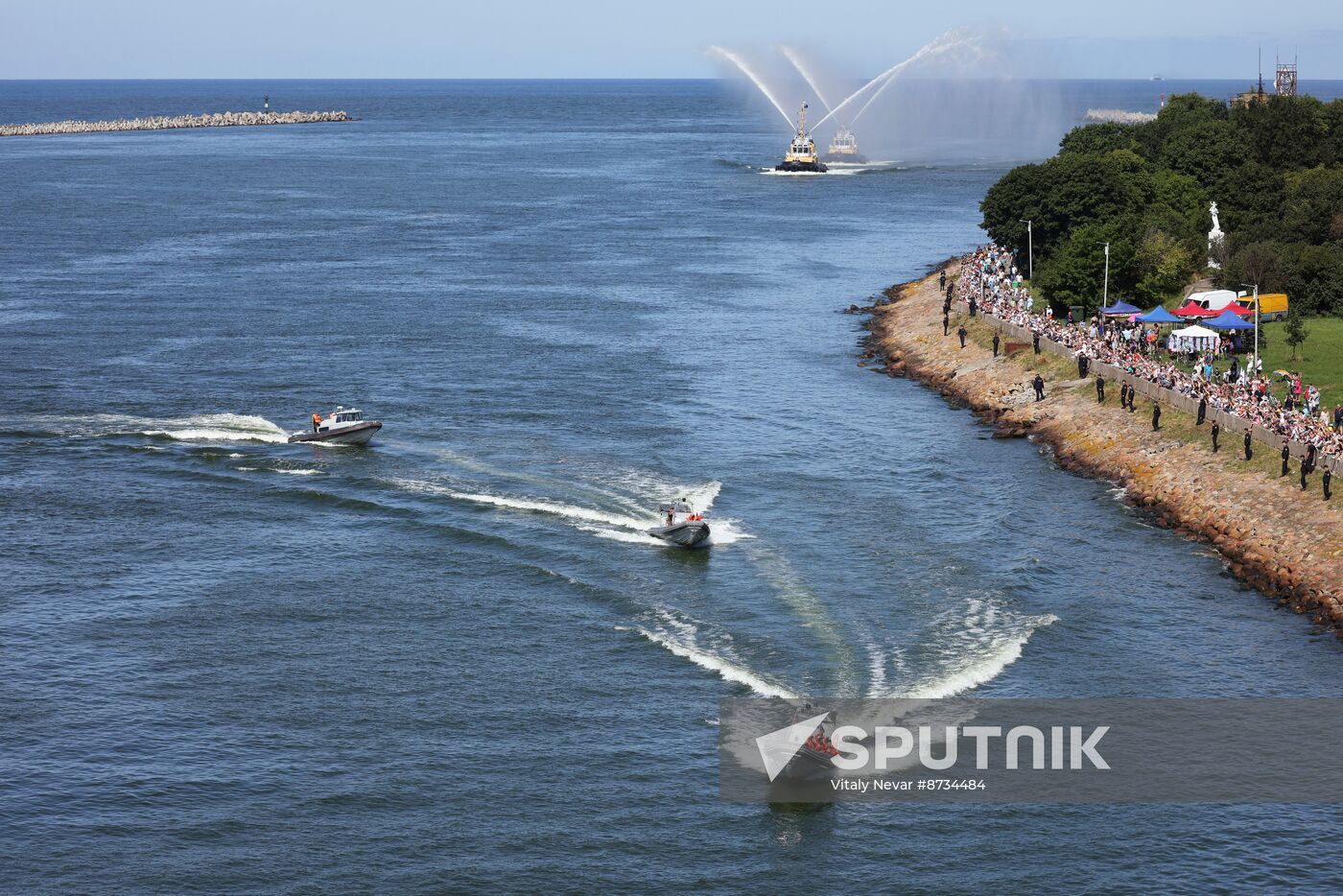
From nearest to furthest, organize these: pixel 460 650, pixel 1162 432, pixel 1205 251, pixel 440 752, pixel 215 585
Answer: pixel 440 752 < pixel 460 650 < pixel 215 585 < pixel 1162 432 < pixel 1205 251

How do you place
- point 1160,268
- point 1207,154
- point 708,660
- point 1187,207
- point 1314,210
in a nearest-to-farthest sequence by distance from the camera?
point 708,660 → point 1160,268 → point 1314,210 → point 1187,207 → point 1207,154

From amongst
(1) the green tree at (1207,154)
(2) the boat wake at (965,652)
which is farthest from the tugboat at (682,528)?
(1) the green tree at (1207,154)

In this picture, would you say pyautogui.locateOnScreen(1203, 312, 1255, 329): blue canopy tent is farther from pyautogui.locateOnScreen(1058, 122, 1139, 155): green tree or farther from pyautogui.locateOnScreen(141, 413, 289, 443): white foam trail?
pyautogui.locateOnScreen(1058, 122, 1139, 155): green tree

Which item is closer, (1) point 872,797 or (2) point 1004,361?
(1) point 872,797

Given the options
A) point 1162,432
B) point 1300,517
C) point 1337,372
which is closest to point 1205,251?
point 1337,372

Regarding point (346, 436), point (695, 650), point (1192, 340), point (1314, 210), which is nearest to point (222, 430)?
point (346, 436)

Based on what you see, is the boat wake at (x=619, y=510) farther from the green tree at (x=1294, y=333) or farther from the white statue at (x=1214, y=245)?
the white statue at (x=1214, y=245)

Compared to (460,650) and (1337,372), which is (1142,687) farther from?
(1337,372)

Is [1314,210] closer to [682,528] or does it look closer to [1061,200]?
[1061,200]
